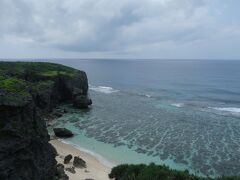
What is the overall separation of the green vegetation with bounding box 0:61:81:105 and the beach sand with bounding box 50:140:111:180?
39.9 ft

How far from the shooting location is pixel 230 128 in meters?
75.6

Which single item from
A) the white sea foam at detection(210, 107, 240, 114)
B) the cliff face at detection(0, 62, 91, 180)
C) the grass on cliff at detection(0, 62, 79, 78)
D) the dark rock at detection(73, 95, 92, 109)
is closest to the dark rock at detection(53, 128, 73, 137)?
the cliff face at detection(0, 62, 91, 180)

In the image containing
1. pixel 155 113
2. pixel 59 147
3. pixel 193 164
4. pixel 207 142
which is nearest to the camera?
pixel 193 164

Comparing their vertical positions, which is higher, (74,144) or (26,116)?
(26,116)

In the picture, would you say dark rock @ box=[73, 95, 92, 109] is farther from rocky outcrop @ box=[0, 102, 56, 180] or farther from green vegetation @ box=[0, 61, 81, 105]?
rocky outcrop @ box=[0, 102, 56, 180]

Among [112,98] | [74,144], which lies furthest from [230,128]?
[112,98]

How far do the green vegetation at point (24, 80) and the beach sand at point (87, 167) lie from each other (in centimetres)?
1216

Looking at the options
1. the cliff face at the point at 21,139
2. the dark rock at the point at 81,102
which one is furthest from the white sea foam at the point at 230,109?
the cliff face at the point at 21,139

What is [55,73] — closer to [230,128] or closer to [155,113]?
[155,113]

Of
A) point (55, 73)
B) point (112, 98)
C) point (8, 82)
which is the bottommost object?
point (112, 98)

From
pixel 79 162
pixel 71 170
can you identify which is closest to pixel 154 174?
pixel 71 170

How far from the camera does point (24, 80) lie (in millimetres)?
58781

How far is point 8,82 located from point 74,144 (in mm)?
27392

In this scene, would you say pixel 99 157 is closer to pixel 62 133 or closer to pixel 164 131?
pixel 62 133
